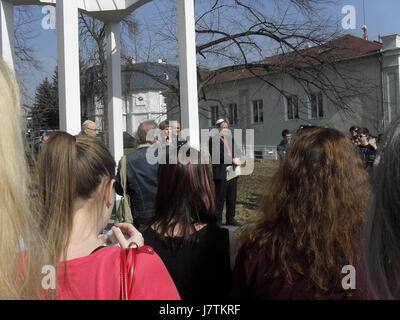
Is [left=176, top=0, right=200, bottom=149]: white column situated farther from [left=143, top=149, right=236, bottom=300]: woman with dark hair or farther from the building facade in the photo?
[left=143, top=149, right=236, bottom=300]: woman with dark hair

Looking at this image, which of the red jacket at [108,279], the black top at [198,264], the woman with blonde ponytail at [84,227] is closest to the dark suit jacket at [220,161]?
the black top at [198,264]

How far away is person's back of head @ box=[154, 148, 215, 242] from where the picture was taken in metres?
1.86

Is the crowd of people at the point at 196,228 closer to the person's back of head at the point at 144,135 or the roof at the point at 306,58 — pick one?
the person's back of head at the point at 144,135

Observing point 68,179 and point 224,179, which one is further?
point 224,179

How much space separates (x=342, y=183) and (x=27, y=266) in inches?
45.2

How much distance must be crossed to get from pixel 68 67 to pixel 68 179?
3.38 meters

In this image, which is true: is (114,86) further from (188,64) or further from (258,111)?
(258,111)

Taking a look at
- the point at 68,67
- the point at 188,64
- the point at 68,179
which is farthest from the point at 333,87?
the point at 68,179

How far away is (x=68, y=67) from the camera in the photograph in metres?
4.27

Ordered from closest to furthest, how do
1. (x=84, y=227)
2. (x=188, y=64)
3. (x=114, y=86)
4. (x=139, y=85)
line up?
(x=84, y=227), (x=188, y=64), (x=114, y=86), (x=139, y=85)

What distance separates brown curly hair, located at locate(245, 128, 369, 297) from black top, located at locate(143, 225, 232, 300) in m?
0.33

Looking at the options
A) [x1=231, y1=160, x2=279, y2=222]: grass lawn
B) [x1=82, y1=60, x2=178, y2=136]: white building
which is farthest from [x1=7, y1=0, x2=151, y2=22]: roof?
[x1=231, y1=160, x2=279, y2=222]: grass lawn

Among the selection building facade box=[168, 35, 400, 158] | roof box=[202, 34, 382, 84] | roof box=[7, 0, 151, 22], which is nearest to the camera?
roof box=[7, 0, 151, 22]

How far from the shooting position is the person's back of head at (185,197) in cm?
186
